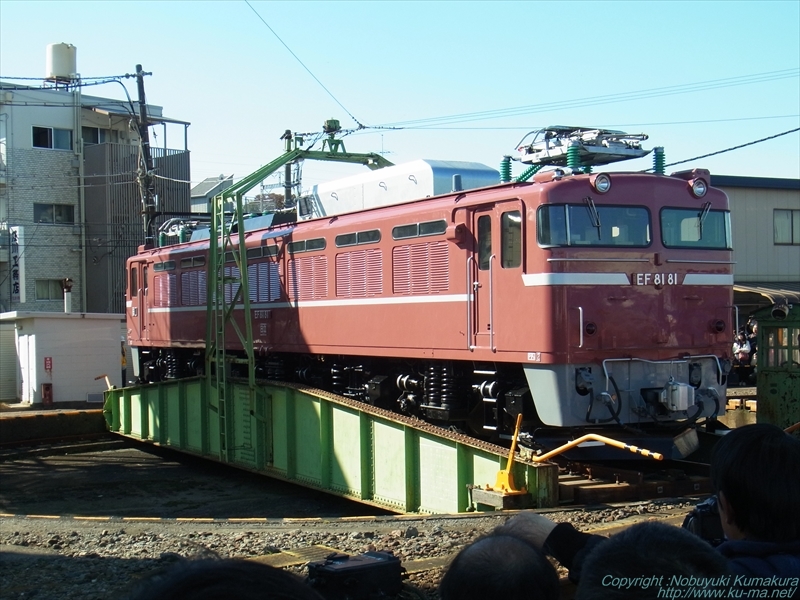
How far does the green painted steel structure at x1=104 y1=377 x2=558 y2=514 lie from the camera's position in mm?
11469

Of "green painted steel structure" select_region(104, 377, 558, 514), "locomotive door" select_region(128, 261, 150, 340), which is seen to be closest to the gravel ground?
"green painted steel structure" select_region(104, 377, 558, 514)

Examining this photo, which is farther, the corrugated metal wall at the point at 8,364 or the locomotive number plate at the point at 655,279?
the corrugated metal wall at the point at 8,364

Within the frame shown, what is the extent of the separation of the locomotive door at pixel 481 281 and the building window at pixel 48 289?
31.7 meters

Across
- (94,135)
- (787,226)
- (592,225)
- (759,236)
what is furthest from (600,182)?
(94,135)

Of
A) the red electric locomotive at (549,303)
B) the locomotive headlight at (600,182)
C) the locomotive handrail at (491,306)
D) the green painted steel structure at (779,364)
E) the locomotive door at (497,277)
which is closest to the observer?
the red electric locomotive at (549,303)

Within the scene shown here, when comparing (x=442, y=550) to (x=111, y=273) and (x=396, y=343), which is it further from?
(x=111, y=273)

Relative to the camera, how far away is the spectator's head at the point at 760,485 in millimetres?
2824

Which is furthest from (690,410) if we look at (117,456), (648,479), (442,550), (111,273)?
(111,273)

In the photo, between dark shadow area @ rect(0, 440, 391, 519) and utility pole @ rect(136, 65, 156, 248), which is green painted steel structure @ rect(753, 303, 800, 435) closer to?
dark shadow area @ rect(0, 440, 391, 519)

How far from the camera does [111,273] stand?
4056cm

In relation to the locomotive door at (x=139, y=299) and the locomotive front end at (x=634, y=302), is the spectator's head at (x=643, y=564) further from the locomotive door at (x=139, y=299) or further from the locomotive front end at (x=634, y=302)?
the locomotive door at (x=139, y=299)

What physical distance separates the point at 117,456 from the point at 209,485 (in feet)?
16.4

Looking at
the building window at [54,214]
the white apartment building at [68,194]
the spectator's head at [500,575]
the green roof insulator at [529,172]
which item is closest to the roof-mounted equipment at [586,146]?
the green roof insulator at [529,172]

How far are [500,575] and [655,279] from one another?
10.1 metres
